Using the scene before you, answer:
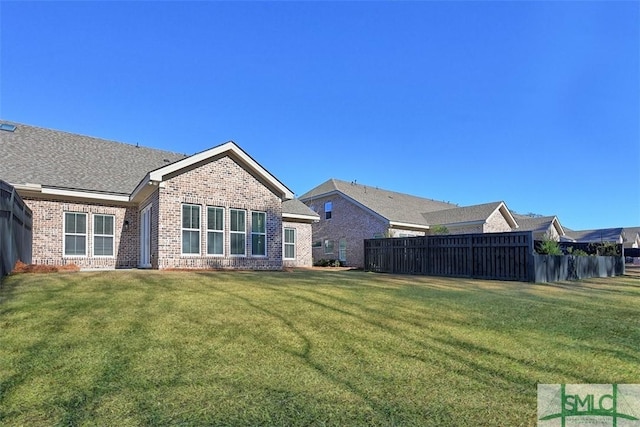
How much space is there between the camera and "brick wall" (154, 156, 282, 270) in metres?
12.8

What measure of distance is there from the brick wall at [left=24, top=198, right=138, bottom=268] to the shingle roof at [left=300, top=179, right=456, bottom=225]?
51.5 ft

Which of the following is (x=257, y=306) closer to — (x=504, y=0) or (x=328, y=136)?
(x=504, y=0)

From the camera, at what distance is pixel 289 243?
838 inches

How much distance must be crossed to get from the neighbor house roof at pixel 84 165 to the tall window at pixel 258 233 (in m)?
1.38

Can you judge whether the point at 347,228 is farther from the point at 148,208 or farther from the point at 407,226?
the point at 148,208

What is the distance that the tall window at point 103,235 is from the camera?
583 inches

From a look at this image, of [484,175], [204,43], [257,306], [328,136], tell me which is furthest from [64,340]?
[484,175]

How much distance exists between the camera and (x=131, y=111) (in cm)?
2134

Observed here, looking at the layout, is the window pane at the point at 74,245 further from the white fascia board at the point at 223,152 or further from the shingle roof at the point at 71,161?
the white fascia board at the point at 223,152

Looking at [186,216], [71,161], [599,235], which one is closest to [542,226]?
[599,235]

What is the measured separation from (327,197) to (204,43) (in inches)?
635

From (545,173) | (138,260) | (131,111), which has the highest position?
(131,111)

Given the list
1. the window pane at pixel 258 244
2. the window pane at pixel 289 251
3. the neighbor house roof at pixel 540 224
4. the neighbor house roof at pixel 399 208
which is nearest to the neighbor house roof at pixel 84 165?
the window pane at pixel 258 244

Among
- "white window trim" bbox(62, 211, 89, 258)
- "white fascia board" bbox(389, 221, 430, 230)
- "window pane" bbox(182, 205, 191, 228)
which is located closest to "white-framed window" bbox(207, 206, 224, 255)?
"window pane" bbox(182, 205, 191, 228)
